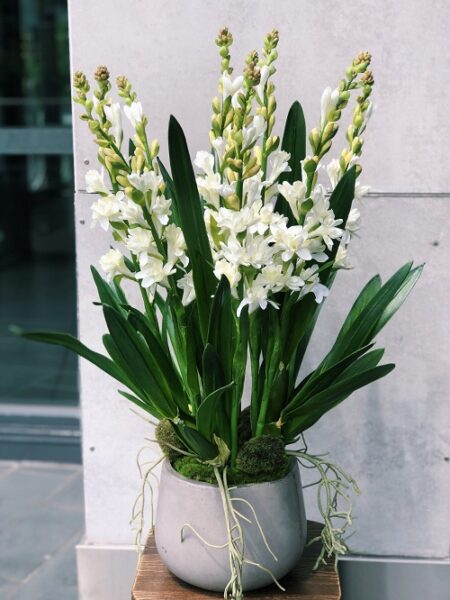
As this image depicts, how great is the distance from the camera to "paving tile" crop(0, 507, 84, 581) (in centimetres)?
261

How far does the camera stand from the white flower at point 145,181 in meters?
1.30

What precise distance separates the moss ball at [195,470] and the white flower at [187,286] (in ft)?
0.97

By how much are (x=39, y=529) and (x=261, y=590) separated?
153cm

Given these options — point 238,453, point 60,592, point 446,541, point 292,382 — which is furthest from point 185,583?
point 60,592

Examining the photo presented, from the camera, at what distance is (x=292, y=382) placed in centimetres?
155

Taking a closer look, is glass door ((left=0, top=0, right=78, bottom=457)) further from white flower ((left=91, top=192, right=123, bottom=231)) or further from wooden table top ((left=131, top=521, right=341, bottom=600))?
white flower ((left=91, top=192, right=123, bottom=231))

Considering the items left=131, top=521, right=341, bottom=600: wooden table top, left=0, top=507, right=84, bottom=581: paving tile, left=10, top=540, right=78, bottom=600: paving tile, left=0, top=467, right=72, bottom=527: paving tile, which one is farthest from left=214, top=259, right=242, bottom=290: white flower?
left=0, top=467, right=72, bottom=527: paving tile

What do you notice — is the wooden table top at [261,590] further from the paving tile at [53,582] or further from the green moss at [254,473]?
the paving tile at [53,582]

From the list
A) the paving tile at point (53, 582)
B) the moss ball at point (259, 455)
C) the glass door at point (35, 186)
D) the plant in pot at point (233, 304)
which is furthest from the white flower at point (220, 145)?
the glass door at point (35, 186)

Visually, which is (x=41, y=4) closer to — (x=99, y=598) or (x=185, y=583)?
(x=99, y=598)

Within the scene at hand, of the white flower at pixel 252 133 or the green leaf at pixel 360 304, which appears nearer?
the white flower at pixel 252 133

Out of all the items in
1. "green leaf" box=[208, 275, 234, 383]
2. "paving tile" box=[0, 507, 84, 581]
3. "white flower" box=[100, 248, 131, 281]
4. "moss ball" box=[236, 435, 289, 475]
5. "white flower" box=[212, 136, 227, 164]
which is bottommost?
"paving tile" box=[0, 507, 84, 581]

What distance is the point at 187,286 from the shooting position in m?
1.43

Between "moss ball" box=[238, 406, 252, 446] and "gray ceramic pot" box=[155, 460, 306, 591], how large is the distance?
0.11 m
